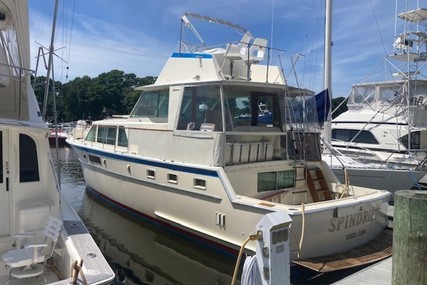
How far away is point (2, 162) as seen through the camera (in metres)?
4.60

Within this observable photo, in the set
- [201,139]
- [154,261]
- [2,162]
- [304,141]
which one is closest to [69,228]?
[2,162]

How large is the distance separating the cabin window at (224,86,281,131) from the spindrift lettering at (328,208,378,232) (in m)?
2.67

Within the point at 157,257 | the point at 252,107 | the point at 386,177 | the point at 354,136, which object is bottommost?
the point at 157,257

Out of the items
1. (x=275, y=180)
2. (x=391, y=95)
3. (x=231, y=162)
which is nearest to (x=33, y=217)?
(x=231, y=162)

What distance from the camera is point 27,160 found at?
4754 mm

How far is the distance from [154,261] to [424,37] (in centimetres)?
1432

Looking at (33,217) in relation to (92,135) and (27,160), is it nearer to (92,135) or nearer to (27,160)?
(27,160)

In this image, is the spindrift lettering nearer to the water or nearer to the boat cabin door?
the water

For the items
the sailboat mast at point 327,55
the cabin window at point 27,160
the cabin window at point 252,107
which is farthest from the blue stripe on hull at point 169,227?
the sailboat mast at point 327,55

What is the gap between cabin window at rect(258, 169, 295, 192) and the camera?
297 inches

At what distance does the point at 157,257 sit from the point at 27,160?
132 inches

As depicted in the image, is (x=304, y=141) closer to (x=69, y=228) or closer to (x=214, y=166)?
(x=214, y=166)

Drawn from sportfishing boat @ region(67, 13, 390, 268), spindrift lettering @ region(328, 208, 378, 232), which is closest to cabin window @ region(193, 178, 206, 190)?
sportfishing boat @ region(67, 13, 390, 268)

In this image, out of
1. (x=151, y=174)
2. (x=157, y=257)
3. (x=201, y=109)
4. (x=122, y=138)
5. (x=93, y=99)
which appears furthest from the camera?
(x=93, y=99)
